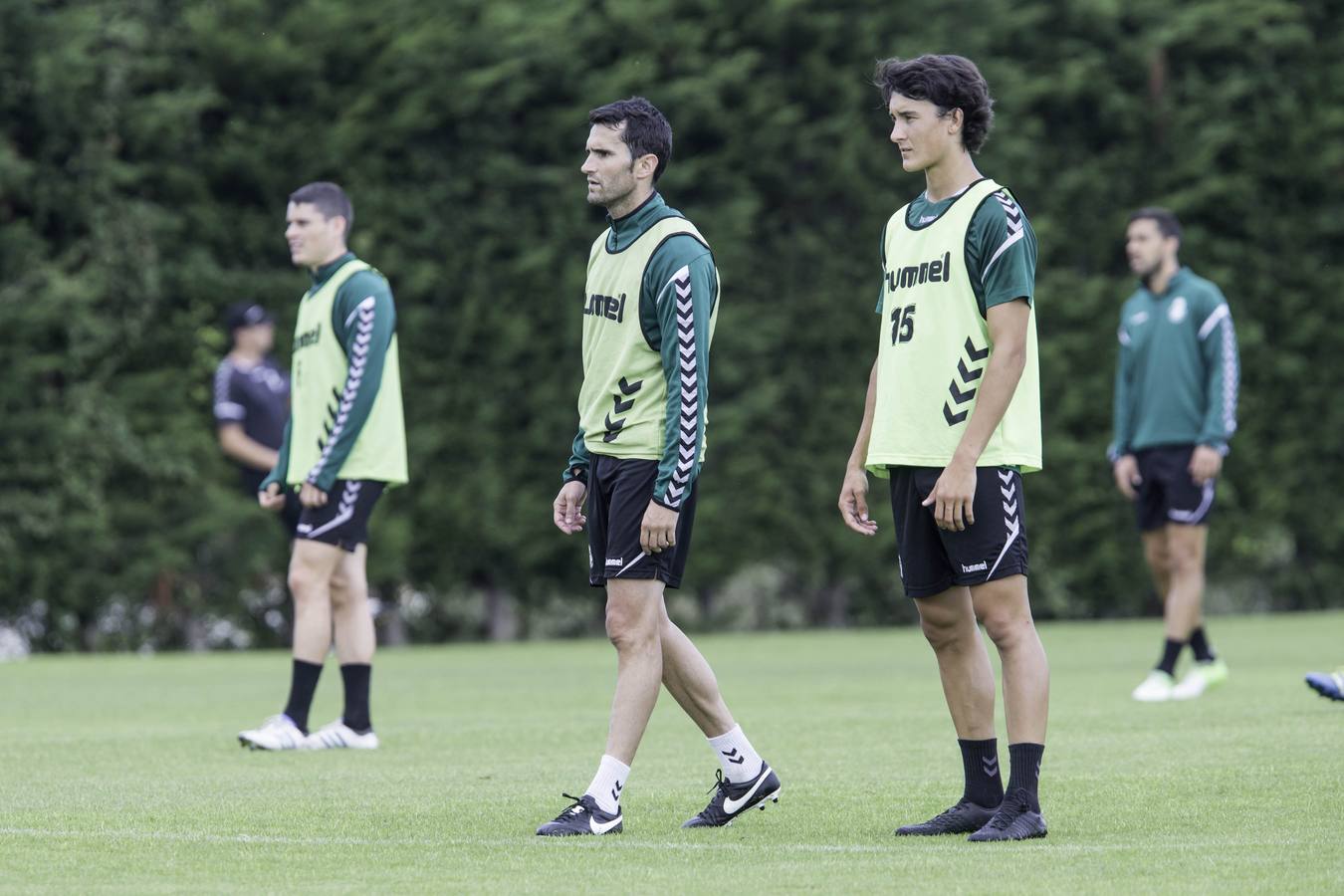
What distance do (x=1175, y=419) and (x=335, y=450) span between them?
4.62m

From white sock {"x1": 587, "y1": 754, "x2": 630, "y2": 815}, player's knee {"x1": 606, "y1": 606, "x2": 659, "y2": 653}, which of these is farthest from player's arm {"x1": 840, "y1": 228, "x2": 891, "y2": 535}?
white sock {"x1": 587, "y1": 754, "x2": 630, "y2": 815}

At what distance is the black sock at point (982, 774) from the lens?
5852 millimetres

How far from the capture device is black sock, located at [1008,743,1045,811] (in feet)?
18.3

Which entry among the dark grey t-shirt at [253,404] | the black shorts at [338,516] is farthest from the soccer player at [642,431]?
the dark grey t-shirt at [253,404]

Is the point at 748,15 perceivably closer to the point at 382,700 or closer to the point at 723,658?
the point at 723,658

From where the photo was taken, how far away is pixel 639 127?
614 cm

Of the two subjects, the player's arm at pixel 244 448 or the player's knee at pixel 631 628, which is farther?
the player's arm at pixel 244 448

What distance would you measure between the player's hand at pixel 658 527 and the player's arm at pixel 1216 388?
5.56 meters

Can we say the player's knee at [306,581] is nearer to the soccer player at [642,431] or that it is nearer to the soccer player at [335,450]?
the soccer player at [335,450]

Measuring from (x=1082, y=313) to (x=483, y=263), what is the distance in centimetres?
560

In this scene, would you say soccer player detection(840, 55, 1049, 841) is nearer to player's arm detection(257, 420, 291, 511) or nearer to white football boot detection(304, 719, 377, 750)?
white football boot detection(304, 719, 377, 750)

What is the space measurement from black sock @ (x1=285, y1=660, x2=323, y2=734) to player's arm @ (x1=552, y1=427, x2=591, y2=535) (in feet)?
9.21

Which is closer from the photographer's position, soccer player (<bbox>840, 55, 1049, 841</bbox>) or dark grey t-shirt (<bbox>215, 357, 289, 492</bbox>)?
soccer player (<bbox>840, 55, 1049, 841</bbox>)

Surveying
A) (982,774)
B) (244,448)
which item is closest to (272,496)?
(244,448)
